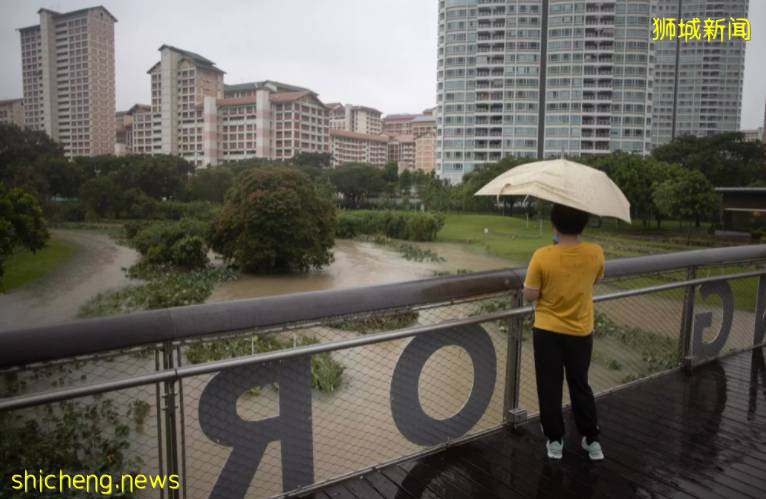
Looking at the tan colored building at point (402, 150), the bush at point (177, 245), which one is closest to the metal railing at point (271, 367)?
the bush at point (177, 245)

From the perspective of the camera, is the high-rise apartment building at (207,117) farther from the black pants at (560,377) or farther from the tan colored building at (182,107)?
the black pants at (560,377)

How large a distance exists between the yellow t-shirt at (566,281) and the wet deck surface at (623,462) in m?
0.75

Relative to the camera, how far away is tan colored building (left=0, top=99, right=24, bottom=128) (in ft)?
193

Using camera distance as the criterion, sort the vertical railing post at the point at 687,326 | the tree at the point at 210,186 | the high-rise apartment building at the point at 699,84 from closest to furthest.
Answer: the vertical railing post at the point at 687,326 < the tree at the point at 210,186 < the high-rise apartment building at the point at 699,84

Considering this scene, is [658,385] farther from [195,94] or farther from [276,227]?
[195,94]

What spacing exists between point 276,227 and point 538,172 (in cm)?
2547

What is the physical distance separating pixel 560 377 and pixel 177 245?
26884 millimetres

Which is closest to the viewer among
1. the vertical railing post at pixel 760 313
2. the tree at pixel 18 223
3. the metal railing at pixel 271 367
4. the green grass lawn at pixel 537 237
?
the metal railing at pixel 271 367

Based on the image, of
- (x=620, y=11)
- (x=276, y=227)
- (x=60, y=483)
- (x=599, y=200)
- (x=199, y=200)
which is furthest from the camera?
(x=620, y=11)

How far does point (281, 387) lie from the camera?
2.31 metres

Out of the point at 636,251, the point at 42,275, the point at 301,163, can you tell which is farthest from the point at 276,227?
the point at 301,163

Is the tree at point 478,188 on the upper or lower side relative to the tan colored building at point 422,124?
lower

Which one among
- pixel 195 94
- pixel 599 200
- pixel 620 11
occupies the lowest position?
pixel 599 200

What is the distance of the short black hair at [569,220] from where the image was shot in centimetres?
270
